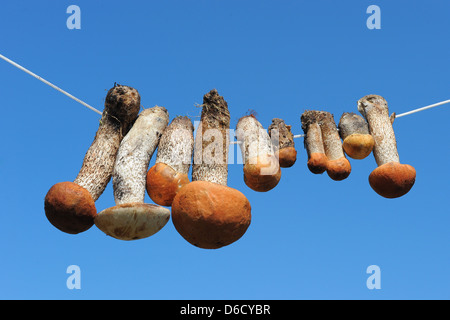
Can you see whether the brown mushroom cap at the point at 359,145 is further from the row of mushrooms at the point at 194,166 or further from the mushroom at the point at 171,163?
the mushroom at the point at 171,163

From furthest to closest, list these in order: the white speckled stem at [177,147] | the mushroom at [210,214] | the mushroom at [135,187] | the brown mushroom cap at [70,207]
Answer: the white speckled stem at [177,147], the brown mushroom cap at [70,207], the mushroom at [135,187], the mushroom at [210,214]

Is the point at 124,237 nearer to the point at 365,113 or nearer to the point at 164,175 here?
the point at 164,175

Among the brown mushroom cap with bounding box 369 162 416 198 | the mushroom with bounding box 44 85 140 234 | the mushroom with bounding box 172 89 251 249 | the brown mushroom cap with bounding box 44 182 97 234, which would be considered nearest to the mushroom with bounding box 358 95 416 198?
the brown mushroom cap with bounding box 369 162 416 198

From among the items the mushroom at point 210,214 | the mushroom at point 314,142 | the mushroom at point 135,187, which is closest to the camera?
the mushroom at point 210,214

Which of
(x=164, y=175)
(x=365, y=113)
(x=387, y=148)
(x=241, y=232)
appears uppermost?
(x=365, y=113)

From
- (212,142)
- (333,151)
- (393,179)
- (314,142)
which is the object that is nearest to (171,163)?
(212,142)

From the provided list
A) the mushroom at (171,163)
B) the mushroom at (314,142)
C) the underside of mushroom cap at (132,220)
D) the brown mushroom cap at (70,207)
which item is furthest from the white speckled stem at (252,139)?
the brown mushroom cap at (70,207)

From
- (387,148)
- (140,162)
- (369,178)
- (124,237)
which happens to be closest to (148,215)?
(124,237)
